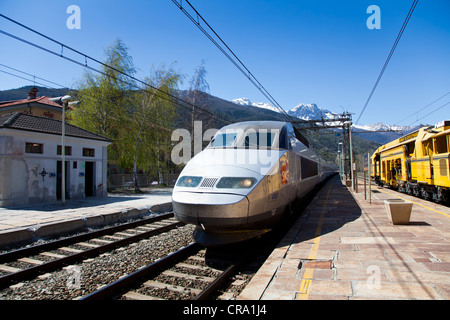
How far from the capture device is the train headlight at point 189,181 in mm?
5579

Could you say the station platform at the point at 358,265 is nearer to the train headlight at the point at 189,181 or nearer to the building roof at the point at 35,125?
the train headlight at the point at 189,181

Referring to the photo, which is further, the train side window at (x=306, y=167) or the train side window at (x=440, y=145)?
the train side window at (x=440, y=145)

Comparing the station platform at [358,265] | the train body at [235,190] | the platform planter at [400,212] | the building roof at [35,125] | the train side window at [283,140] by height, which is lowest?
the station platform at [358,265]

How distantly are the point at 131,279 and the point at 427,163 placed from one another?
1251cm

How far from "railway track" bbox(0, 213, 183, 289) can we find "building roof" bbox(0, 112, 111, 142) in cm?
906

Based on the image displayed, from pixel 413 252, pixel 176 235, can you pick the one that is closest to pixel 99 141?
pixel 176 235

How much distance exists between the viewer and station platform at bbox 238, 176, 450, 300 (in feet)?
11.2

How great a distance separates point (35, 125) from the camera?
15.3m

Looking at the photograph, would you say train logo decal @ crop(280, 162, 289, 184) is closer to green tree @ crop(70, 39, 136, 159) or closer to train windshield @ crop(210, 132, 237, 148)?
train windshield @ crop(210, 132, 237, 148)

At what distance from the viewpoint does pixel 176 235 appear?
762 cm

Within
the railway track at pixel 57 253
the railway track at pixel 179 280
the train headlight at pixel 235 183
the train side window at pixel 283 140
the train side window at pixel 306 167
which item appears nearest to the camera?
the railway track at pixel 179 280

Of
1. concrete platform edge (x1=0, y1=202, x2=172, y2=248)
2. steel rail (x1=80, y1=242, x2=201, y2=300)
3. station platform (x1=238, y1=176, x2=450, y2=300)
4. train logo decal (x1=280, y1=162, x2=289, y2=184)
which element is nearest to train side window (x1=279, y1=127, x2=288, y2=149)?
train logo decal (x1=280, y1=162, x2=289, y2=184)

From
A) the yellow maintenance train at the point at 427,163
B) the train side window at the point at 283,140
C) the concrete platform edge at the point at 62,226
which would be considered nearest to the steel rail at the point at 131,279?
the train side window at the point at 283,140
